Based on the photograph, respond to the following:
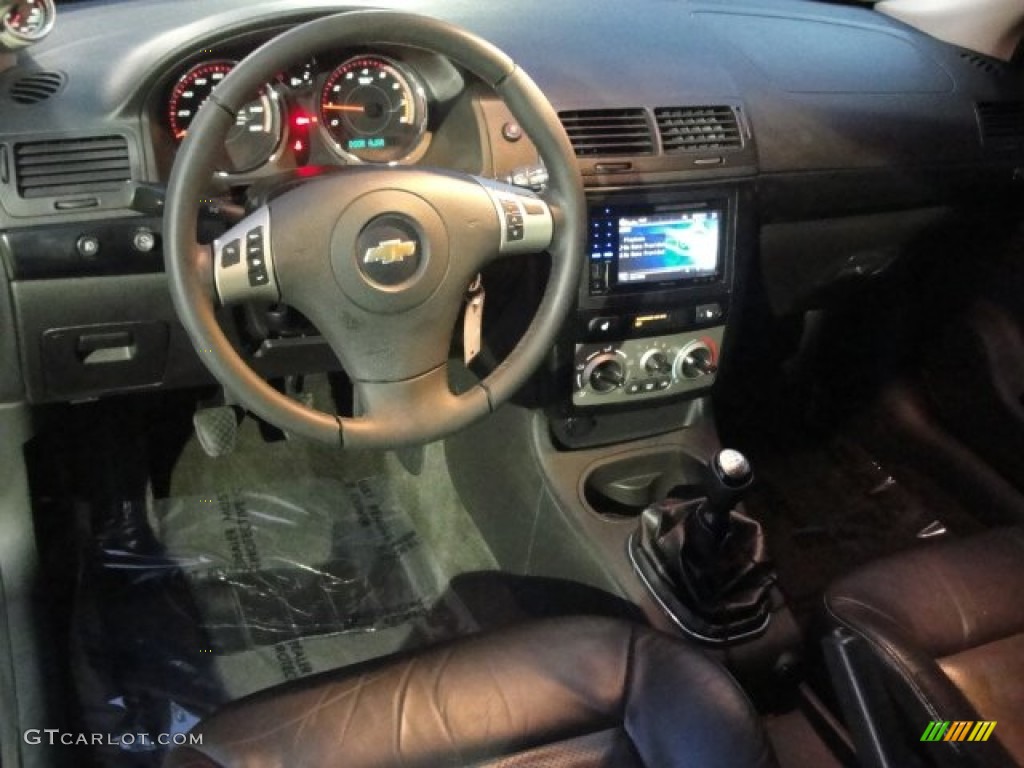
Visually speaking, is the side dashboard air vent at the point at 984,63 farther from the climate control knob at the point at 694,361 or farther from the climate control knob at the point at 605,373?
the climate control knob at the point at 605,373

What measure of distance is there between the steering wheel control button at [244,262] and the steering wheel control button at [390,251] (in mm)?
101

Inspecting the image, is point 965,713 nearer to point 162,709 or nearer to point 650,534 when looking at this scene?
point 650,534

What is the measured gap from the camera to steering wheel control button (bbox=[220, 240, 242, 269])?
1.15 metres

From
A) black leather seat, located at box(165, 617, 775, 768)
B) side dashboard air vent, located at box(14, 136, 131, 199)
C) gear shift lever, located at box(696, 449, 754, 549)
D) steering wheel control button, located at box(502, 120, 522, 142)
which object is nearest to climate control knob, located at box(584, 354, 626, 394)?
gear shift lever, located at box(696, 449, 754, 549)

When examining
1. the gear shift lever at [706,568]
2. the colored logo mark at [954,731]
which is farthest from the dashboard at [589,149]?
the colored logo mark at [954,731]

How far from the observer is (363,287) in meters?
1.19

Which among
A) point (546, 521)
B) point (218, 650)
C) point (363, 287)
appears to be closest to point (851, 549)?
point (546, 521)

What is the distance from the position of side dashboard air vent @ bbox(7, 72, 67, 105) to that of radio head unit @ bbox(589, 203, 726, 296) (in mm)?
737

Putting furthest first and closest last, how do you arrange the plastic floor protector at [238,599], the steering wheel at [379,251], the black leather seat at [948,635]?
the plastic floor protector at [238,599]
the black leather seat at [948,635]
the steering wheel at [379,251]

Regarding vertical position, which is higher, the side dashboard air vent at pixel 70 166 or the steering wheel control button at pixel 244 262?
the side dashboard air vent at pixel 70 166

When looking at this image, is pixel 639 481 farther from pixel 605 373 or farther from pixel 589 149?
pixel 589 149

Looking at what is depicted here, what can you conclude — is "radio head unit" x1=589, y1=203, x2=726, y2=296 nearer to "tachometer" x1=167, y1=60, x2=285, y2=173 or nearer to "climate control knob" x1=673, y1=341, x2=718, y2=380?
"climate control knob" x1=673, y1=341, x2=718, y2=380

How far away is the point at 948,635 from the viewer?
4.50 feet

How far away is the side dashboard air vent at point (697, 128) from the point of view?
5.24 ft
